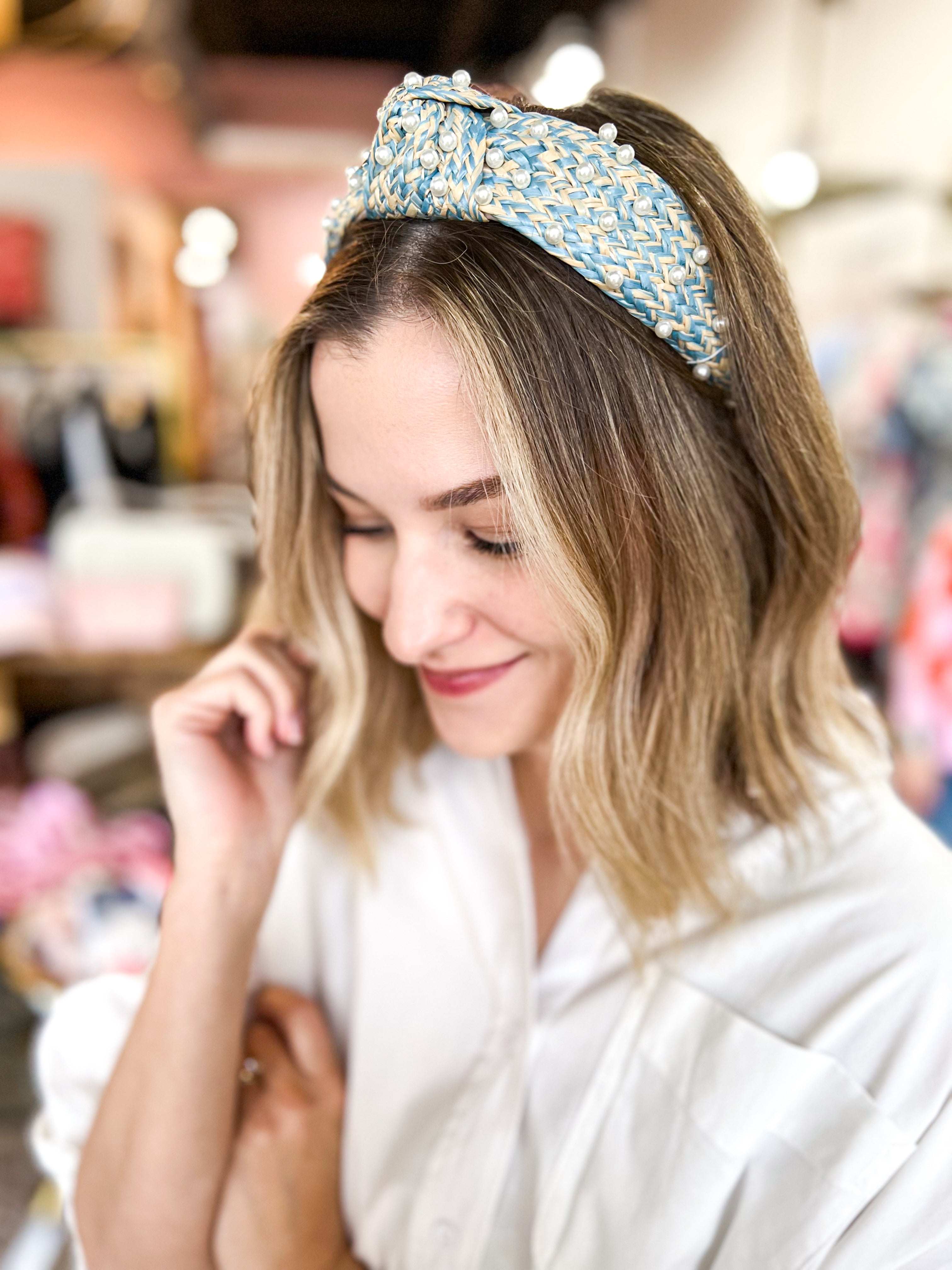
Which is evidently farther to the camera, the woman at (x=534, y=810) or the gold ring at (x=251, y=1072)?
the gold ring at (x=251, y=1072)

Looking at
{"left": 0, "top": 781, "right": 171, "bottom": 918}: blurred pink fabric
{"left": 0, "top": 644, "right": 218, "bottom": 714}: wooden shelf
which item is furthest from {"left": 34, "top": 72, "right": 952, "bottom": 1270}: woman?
{"left": 0, "top": 644, "right": 218, "bottom": 714}: wooden shelf

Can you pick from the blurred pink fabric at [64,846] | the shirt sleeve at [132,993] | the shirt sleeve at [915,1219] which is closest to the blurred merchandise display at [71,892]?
the blurred pink fabric at [64,846]

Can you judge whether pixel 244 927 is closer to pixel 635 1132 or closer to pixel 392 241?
pixel 635 1132

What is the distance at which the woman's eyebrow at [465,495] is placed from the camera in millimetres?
737

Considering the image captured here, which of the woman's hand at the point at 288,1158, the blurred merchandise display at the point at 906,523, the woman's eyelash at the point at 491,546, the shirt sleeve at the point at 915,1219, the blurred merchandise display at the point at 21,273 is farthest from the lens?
the blurred merchandise display at the point at 21,273

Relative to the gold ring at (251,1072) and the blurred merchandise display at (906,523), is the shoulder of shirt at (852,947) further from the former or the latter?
the blurred merchandise display at (906,523)

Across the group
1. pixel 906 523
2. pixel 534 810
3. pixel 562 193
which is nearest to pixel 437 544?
pixel 562 193

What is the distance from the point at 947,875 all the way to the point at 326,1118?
65 centimetres

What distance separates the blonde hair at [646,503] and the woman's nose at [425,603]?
8 centimetres

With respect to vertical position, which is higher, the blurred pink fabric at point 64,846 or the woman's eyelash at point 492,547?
the woman's eyelash at point 492,547

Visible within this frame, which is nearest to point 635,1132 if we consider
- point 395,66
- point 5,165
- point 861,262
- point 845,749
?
point 845,749

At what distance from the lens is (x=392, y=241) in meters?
0.75

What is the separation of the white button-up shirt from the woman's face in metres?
0.20

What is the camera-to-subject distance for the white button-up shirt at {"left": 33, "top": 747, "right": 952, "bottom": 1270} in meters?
0.72
